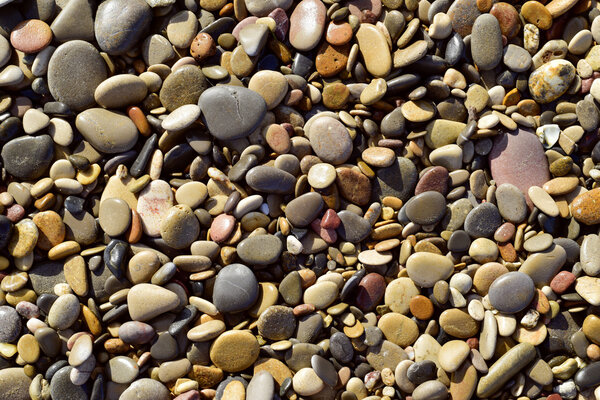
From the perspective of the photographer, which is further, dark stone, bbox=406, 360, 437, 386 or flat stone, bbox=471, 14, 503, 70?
flat stone, bbox=471, 14, 503, 70

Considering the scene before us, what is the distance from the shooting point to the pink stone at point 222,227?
2.01 metres

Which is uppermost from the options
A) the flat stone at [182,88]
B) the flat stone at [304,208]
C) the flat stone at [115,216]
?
the flat stone at [182,88]

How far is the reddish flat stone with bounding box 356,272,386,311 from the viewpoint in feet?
6.61

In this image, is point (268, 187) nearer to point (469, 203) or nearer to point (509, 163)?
point (469, 203)

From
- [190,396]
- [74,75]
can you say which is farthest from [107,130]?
[190,396]

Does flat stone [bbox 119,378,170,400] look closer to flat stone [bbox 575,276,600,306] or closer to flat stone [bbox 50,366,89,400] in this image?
flat stone [bbox 50,366,89,400]

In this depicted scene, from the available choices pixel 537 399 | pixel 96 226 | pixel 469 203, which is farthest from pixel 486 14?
pixel 96 226

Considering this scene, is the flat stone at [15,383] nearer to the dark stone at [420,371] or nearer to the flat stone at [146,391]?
the flat stone at [146,391]

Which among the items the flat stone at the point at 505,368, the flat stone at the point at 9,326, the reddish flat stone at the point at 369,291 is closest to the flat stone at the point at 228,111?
the reddish flat stone at the point at 369,291

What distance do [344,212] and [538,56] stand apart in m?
1.07

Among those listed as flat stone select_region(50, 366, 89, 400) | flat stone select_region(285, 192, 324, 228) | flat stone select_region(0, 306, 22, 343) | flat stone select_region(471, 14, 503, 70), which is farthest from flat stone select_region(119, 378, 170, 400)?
flat stone select_region(471, 14, 503, 70)

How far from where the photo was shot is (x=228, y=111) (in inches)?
80.4

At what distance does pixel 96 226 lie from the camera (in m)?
2.04

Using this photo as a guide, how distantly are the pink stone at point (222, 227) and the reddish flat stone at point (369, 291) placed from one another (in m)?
0.56
